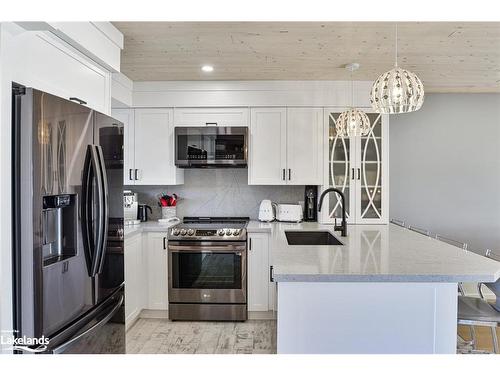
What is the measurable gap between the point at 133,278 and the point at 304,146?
2016mm

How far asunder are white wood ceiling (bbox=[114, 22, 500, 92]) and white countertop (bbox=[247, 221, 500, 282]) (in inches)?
54.2

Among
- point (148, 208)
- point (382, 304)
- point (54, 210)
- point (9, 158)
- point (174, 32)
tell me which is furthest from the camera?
point (148, 208)

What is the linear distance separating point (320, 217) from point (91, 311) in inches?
95.4

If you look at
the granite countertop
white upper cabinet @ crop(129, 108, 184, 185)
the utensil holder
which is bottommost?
the granite countertop

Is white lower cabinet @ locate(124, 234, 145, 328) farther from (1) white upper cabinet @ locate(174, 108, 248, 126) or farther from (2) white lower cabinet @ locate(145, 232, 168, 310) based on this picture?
(1) white upper cabinet @ locate(174, 108, 248, 126)

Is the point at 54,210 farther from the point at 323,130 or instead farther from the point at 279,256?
the point at 323,130

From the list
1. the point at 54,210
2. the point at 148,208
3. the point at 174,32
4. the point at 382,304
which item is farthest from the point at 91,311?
the point at 148,208

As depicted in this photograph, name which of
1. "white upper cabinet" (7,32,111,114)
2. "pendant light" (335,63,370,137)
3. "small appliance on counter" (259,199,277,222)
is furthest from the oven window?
"white upper cabinet" (7,32,111,114)

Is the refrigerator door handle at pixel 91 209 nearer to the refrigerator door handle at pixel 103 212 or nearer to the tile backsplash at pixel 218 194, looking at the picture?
the refrigerator door handle at pixel 103 212

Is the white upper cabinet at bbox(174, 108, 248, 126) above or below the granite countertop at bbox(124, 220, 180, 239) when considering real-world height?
above

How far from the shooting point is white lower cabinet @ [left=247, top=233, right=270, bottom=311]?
3.23 meters

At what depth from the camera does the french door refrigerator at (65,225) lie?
125 cm

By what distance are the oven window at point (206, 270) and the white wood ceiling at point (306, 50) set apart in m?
1.69
